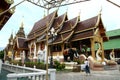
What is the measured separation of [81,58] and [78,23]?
666 centimetres

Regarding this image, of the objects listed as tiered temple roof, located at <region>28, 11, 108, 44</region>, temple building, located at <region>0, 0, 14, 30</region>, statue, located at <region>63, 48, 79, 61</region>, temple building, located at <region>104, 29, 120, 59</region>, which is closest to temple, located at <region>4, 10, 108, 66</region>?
tiered temple roof, located at <region>28, 11, 108, 44</region>

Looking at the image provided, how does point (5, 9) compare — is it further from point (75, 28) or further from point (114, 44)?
point (114, 44)

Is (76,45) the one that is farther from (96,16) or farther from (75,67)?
(75,67)

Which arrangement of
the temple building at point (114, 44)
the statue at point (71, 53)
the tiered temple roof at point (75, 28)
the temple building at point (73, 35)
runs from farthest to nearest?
1. the temple building at point (114, 44)
2. the tiered temple roof at point (75, 28)
3. the temple building at point (73, 35)
4. the statue at point (71, 53)

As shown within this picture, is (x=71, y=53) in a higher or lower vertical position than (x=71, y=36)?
lower

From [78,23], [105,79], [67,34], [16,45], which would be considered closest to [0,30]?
[105,79]

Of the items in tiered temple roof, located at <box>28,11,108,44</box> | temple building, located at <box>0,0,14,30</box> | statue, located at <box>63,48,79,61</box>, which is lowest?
statue, located at <box>63,48,79,61</box>

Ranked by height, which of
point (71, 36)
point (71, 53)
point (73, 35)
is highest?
point (73, 35)

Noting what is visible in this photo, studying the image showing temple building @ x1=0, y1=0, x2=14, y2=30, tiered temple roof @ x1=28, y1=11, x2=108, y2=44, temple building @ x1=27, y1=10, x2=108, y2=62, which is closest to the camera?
temple building @ x1=0, y1=0, x2=14, y2=30

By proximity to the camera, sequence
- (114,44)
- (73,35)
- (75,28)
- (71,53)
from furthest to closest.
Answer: (114,44) < (75,28) < (73,35) < (71,53)

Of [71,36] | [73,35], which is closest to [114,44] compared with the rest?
[73,35]

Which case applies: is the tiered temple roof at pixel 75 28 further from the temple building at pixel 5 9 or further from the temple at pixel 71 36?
the temple building at pixel 5 9

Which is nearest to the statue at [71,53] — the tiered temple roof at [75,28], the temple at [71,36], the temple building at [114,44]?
the temple at [71,36]

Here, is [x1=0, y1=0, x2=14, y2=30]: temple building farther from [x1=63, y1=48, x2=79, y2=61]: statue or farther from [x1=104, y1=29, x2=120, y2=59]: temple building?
[x1=104, y1=29, x2=120, y2=59]: temple building
